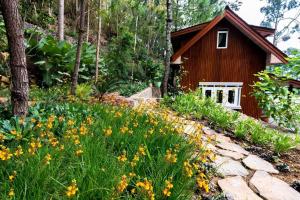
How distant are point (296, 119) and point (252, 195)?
5.99 metres

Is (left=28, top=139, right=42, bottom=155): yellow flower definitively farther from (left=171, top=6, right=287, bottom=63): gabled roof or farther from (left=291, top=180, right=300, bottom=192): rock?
(left=171, top=6, right=287, bottom=63): gabled roof

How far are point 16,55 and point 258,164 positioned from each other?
3287 mm

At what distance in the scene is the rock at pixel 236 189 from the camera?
2.49 metres

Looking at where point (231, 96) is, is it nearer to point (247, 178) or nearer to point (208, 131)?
point (208, 131)

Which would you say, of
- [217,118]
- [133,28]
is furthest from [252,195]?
[133,28]

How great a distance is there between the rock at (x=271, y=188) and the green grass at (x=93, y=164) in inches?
26.2

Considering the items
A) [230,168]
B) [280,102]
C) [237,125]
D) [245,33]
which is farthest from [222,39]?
[230,168]

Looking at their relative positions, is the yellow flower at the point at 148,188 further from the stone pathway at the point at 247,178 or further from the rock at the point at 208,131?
the rock at the point at 208,131

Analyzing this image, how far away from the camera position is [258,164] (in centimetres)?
357

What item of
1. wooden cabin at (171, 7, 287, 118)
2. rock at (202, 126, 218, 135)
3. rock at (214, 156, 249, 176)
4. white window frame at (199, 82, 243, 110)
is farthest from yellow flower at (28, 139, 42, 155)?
white window frame at (199, 82, 243, 110)

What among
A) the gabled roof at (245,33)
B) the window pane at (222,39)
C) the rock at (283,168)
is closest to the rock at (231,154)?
the rock at (283,168)

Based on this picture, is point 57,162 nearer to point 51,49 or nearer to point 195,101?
point 195,101

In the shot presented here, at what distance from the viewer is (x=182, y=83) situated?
14.1 metres

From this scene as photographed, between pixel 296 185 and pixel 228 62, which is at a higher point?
pixel 228 62
